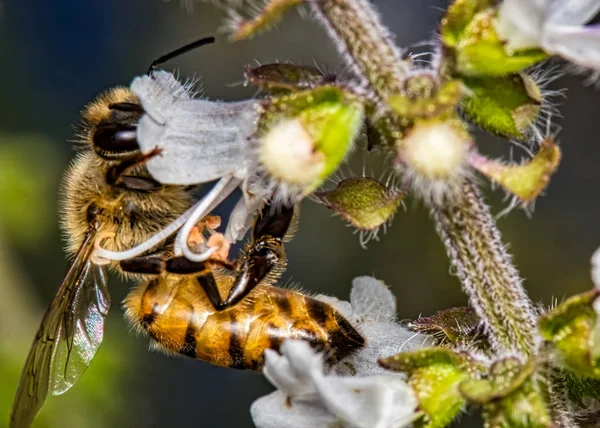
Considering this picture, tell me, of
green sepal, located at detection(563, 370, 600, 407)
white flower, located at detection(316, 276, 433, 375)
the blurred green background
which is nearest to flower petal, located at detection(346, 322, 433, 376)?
white flower, located at detection(316, 276, 433, 375)

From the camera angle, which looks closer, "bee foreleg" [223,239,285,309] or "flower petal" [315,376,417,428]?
"flower petal" [315,376,417,428]

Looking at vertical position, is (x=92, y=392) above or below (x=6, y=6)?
below

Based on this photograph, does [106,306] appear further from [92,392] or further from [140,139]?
[92,392]

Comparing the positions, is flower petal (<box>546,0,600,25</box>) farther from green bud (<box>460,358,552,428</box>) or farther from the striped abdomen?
the striped abdomen

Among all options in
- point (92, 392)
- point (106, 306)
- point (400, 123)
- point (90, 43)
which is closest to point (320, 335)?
point (106, 306)

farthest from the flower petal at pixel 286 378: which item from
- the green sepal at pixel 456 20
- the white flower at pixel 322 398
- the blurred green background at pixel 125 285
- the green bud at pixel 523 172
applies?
the blurred green background at pixel 125 285

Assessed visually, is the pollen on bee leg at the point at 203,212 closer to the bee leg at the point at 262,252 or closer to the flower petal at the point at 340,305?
the bee leg at the point at 262,252
